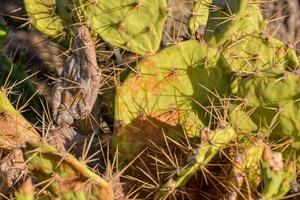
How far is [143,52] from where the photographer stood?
277cm

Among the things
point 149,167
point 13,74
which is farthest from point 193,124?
point 13,74

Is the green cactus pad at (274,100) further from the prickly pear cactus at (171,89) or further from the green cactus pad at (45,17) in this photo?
the green cactus pad at (45,17)

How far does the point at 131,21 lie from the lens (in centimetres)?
275

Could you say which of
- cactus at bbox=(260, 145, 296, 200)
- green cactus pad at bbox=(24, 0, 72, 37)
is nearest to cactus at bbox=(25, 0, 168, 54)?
green cactus pad at bbox=(24, 0, 72, 37)

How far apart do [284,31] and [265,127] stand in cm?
148

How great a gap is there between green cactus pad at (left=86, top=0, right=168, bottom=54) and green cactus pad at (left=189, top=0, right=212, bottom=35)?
0.54ft

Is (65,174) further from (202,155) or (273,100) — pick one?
(273,100)

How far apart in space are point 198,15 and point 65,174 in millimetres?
1023

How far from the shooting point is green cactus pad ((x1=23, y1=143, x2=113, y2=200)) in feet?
7.18

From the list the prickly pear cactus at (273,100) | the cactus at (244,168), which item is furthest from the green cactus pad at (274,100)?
the cactus at (244,168)

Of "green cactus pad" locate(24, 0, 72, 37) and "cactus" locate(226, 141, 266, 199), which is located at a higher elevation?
"green cactus pad" locate(24, 0, 72, 37)

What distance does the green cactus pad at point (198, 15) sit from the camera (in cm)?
288

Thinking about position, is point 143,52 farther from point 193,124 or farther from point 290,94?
point 290,94

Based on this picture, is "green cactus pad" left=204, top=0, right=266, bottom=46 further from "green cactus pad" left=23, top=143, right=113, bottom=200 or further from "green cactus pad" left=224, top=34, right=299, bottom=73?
"green cactus pad" left=23, top=143, right=113, bottom=200
